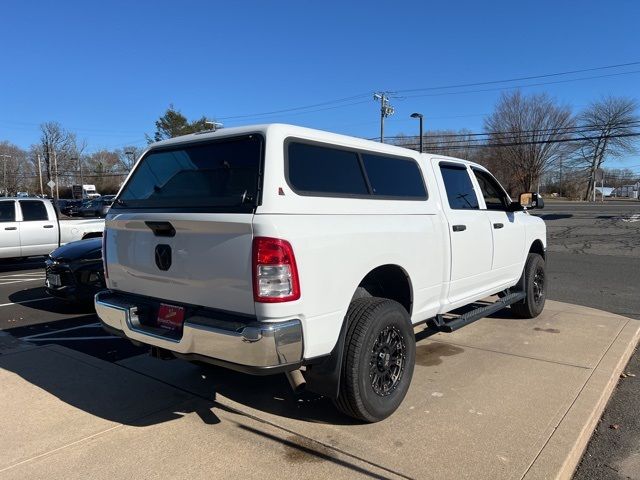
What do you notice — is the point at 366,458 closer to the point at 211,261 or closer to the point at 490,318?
the point at 211,261

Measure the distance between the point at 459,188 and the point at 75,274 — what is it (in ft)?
17.6

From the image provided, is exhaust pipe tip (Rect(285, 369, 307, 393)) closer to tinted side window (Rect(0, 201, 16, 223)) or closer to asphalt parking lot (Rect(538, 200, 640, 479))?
asphalt parking lot (Rect(538, 200, 640, 479))

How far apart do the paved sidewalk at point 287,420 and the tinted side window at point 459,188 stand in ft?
4.99

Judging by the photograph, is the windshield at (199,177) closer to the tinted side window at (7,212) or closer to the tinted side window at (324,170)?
the tinted side window at (324,170)

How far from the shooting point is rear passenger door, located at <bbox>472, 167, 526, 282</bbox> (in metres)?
5.49

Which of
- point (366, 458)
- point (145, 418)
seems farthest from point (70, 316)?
point (366, 458)

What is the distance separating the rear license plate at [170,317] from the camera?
337cm

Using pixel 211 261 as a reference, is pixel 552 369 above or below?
below

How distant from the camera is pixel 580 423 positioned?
11.7ft

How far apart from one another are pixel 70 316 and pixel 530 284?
249 inches

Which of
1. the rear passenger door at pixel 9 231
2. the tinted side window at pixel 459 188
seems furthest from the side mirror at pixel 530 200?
the rear passenger door at pixel 9 231

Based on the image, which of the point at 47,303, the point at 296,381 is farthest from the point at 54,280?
the point at 296,381

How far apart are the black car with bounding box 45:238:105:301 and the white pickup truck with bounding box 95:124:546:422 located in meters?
3.55

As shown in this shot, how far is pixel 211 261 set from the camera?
312cm
